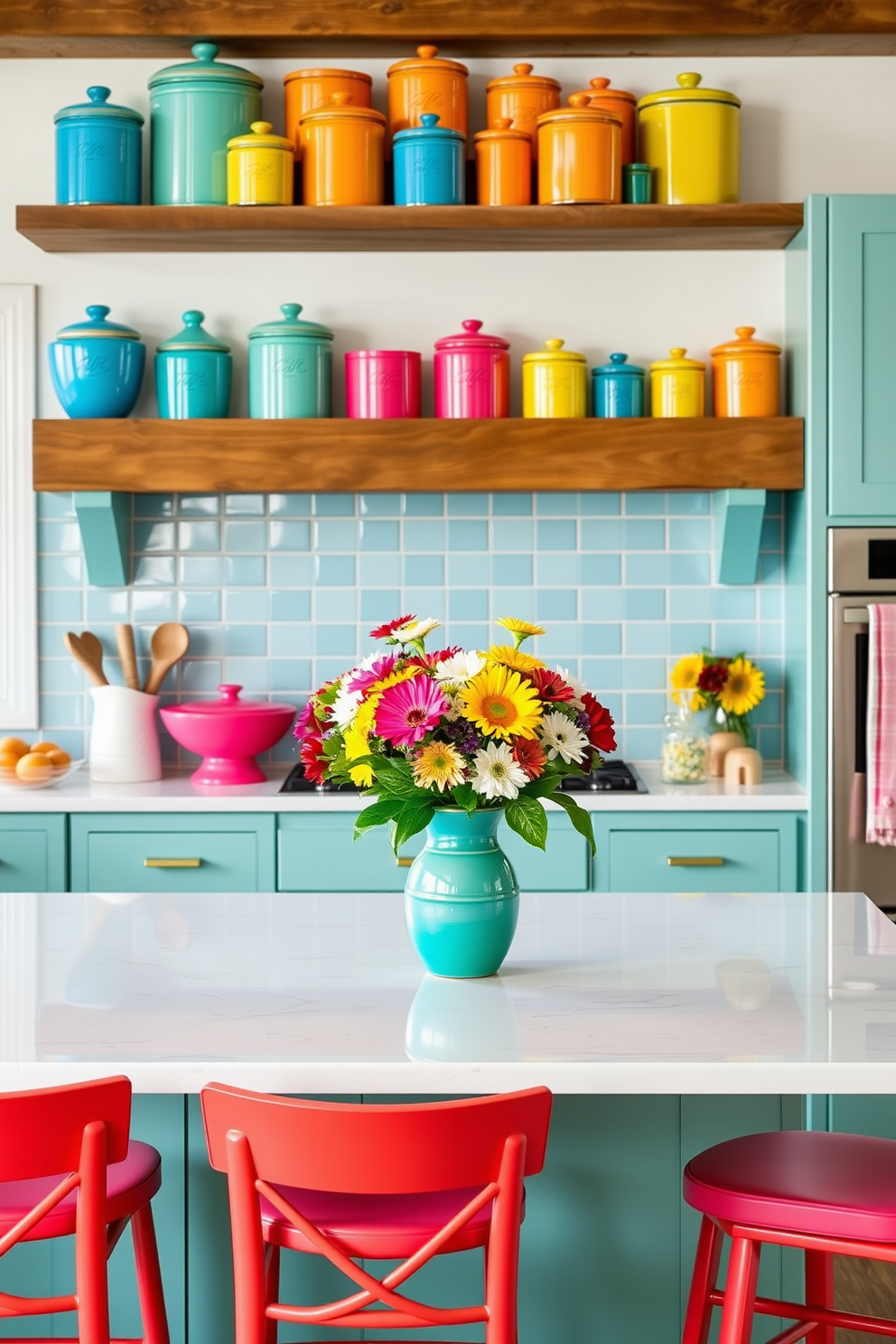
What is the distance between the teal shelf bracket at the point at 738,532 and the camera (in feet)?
11.5

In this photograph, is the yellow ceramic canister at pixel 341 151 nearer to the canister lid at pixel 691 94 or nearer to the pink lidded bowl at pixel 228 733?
the canister lid at pixel 691 94

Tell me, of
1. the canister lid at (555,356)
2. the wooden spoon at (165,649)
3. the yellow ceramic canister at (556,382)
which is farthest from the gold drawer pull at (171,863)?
the canister lid at (555,356)

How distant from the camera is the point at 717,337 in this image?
3723 mm

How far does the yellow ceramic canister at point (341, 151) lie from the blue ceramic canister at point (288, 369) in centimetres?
29

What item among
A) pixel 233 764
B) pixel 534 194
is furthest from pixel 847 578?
pixel 233 764

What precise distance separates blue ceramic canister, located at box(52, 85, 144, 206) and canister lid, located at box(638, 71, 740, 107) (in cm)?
130

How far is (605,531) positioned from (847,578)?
2.27 feet

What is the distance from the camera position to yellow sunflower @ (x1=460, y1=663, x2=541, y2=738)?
5.57ft

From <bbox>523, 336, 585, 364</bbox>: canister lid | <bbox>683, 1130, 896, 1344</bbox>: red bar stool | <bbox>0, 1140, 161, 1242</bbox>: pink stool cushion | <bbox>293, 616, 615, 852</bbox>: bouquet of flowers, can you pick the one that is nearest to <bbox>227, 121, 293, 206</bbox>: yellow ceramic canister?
<bbox>523, 336, 585, 364</bbox>: canister lid

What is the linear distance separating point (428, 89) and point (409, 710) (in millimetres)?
2375

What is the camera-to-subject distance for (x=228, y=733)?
3441 millimetres

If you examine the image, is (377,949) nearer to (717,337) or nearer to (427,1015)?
(427,1015)

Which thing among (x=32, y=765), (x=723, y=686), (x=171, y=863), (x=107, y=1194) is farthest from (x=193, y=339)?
(x=107, y=1194)

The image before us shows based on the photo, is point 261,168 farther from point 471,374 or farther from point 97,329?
point 471,374
